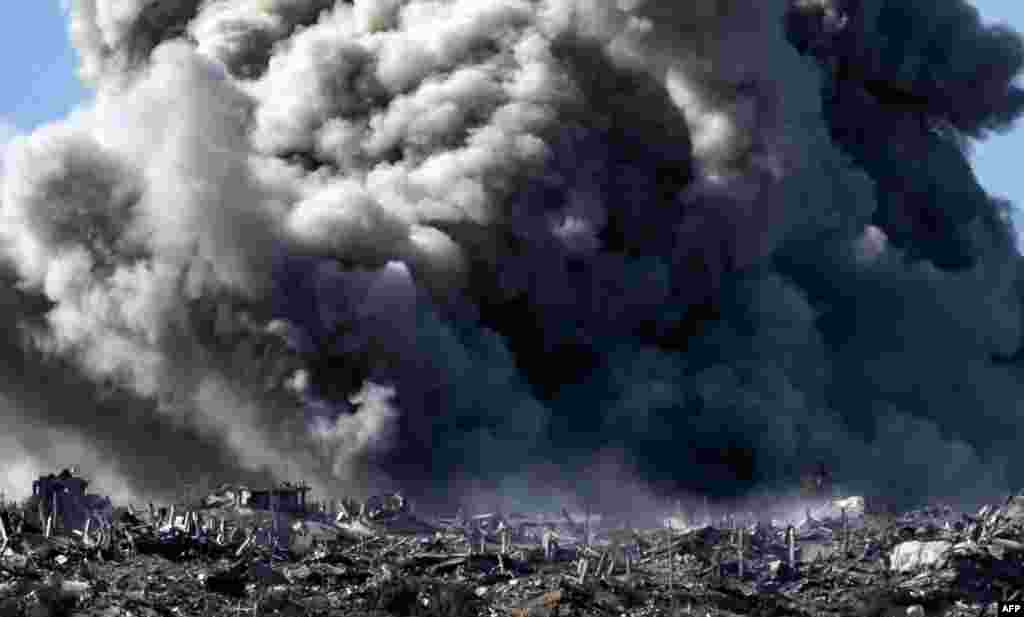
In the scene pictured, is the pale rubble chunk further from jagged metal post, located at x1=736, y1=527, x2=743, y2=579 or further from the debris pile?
jagged metal post, located at x1=736, y1=527, x2=743, y2=579

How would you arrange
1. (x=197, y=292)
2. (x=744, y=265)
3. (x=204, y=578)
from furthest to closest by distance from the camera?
(x=744, y=265) → (x=197, y=292) → (x=204, y=578)

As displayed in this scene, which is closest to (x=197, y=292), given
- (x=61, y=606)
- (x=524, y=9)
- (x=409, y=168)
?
(x=409, y=168)

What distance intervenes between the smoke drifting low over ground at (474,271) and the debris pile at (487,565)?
32.5 feet

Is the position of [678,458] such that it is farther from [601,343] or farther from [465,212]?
[465,212]

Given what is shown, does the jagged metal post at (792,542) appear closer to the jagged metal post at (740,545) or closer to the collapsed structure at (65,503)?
the jagged metal post at (740,545)

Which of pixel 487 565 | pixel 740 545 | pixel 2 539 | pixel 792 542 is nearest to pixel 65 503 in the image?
pixel 2 539

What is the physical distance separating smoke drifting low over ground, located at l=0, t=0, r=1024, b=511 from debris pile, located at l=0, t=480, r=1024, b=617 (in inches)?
390

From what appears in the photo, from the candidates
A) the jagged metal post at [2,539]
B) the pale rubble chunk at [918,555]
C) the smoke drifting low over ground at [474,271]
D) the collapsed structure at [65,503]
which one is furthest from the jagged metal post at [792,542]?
the jagged metal post at [2,539]

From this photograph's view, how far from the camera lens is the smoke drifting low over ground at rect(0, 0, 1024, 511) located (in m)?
78.4

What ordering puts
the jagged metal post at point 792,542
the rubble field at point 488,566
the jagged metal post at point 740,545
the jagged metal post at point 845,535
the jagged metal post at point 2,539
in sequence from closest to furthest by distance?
the rubble field at point 488,566 → the jagged metal post at point 2,539 → the jagged metal post at point 740,545 → the jagged metal post at point 792,542 → the jagged metal post at point 845,535

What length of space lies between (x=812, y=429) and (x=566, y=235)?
32.6 ft

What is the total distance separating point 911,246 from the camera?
313 ft

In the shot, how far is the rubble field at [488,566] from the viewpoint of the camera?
54.8 meters

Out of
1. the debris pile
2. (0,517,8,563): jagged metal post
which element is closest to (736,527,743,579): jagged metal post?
the debris pile
